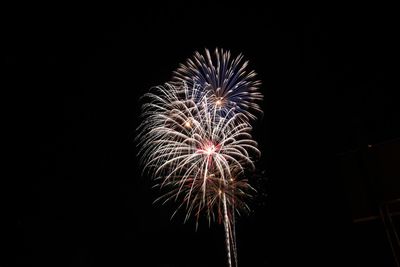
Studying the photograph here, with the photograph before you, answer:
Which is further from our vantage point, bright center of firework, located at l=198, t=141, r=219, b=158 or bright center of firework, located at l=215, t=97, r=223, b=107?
bright center of firework, located at l=198, t=141, r=219, b=158

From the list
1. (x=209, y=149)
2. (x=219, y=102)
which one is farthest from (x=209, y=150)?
(x=219, y=102)

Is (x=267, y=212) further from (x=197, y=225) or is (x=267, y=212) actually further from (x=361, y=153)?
(x=361, y=153)

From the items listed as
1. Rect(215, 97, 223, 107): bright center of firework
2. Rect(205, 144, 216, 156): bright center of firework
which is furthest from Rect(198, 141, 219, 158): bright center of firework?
Rect(215, 97, 223, 107): bright center of firework

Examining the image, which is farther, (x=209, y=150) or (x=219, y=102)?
(x=209, y=150)

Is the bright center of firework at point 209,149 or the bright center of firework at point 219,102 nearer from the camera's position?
the bright center of firework at point 219,102

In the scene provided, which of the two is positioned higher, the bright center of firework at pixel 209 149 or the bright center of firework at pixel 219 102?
the bright center of firework at pixel 219 102

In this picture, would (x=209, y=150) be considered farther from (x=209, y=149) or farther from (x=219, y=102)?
(x=219, y=102)

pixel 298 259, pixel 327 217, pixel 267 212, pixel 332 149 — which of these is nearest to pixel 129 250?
pixel 267 212

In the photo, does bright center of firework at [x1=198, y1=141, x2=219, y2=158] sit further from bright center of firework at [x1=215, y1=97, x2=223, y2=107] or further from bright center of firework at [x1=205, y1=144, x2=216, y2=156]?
bright center of firework at [x1=215, y1=97, x2=223, y2=107]

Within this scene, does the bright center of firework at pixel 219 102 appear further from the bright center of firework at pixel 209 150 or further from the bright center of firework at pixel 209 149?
the bright center of firework at pixel 209 150

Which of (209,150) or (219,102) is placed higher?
(219,102)

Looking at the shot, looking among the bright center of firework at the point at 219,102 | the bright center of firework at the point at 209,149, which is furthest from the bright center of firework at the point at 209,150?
the bright center of firework at the point at 219,102

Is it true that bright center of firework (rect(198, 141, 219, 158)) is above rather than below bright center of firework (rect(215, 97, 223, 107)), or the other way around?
below
